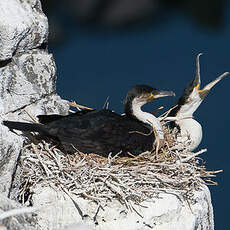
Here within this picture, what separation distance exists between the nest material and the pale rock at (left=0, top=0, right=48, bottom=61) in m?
0.49

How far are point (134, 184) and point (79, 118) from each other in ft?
1.59

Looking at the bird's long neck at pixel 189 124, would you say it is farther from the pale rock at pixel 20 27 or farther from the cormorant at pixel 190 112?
the pale rock at pixel 20 27

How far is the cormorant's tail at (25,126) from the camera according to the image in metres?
2.66

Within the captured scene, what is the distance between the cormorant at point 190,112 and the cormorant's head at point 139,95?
0.27 m

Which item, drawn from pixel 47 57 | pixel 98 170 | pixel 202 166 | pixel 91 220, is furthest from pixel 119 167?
pixel 47 57

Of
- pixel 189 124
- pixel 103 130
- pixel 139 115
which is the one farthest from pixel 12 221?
pixel 189 124

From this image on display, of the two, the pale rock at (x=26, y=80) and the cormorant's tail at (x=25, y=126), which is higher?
the pale rock at (x=26, y=80)

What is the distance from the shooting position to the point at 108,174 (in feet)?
8.56

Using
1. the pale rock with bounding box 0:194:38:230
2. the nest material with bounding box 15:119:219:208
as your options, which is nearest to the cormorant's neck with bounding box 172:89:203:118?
the nest material with bounding box 15:119:219:208

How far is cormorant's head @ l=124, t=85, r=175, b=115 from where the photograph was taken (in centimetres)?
300

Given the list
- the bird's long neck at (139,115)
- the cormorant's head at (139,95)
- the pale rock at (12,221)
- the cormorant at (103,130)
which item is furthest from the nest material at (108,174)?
the pale rock at (12,221)

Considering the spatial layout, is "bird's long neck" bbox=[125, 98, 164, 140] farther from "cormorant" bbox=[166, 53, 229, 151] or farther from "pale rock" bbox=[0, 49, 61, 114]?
"pale rock" bbox=[0, 49, 61, 114]

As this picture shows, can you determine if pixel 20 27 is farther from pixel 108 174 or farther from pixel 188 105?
pixel 188 105

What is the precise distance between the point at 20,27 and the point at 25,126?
47 centimetres
